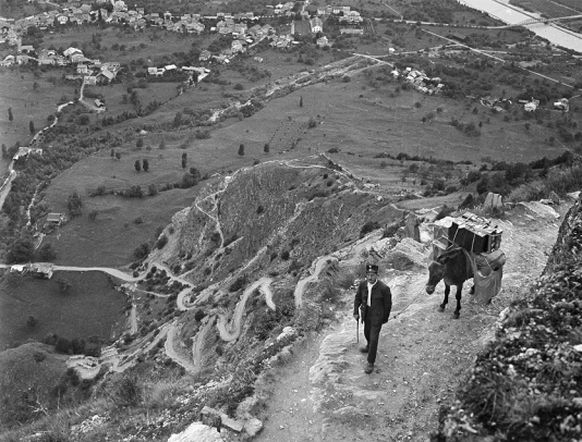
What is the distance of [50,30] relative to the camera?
16325cm

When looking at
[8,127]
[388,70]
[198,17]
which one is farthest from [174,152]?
[198,17]

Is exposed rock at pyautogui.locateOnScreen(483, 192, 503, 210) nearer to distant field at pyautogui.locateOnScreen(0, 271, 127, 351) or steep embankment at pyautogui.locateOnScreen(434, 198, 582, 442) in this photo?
steep embankment at pyautogui.locateOnScreen(434, 198, 582, 442)

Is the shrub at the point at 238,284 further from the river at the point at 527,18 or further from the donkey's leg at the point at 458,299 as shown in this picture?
the river at the point at 527,18

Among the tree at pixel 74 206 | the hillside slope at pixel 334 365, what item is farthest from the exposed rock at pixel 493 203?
the tree at pixel 74 206

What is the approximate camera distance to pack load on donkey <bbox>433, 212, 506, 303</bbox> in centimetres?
1419

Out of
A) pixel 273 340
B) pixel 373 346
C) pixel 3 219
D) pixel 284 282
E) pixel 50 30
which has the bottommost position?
pixel 3 219

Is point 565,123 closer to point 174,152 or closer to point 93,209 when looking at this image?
point 174,152

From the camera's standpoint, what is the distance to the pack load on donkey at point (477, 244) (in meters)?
14.2

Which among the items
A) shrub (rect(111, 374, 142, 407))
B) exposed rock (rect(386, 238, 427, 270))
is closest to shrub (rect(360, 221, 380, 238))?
exposed rock (rect(386, 238, 427, 270))

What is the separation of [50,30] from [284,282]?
154 meters

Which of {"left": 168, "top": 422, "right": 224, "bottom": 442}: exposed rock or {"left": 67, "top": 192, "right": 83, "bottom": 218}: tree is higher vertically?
{"left": 168, "top": 422, "right": 224, "bottom": 442}: exposed rock

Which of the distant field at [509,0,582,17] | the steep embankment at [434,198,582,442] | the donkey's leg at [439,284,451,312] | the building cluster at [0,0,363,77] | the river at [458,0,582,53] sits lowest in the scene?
the building cluster at [0,0,363,77]

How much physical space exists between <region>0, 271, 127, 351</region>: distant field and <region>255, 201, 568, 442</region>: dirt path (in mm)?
51167

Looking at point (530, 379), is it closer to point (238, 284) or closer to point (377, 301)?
point (377, 301)
